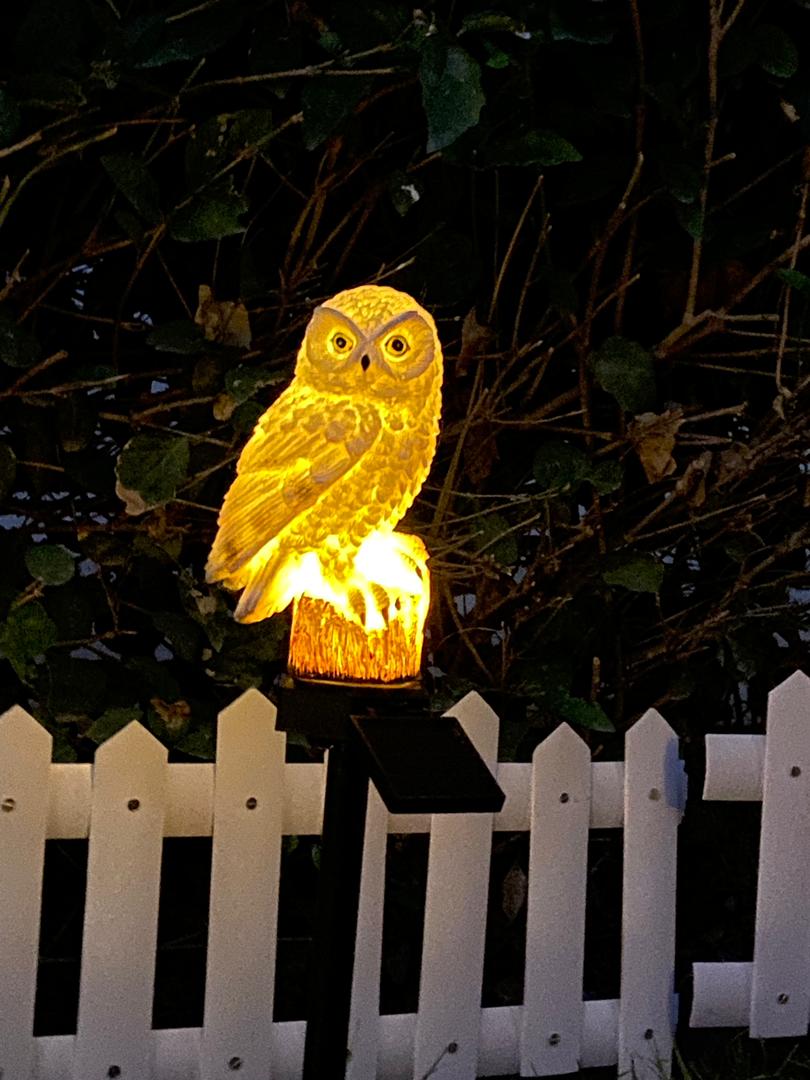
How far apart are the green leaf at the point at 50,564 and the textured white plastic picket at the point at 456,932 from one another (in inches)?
26.6

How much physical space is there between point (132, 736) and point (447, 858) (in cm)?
58

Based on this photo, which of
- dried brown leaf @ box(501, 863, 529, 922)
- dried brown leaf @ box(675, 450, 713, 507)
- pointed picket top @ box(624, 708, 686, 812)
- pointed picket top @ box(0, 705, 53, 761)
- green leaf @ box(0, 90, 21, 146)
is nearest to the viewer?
green leaf @ box(0, 90, 21, 146)

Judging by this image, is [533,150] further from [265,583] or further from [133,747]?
[133,747]

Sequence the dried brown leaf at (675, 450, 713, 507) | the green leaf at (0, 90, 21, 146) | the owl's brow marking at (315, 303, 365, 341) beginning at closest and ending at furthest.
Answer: the owl's brow marking at (315, 303, 365, 341) → the green leaf at (0, 90, 21, 146) → the dried brown leaf at (675, 450, 713, 507)

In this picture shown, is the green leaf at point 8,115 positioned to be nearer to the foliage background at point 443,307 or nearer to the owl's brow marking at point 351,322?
the foliage background at point 443,307

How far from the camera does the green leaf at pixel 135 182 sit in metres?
1.82

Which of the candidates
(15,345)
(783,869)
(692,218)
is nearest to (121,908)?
(15,345)

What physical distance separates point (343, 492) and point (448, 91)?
525mm

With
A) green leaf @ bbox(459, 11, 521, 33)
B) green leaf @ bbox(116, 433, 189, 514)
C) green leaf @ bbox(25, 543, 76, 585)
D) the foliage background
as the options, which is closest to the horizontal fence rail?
the foliage background

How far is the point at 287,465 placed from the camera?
1.58 m

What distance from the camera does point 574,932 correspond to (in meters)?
2.27

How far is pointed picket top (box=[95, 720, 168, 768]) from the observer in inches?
77.7

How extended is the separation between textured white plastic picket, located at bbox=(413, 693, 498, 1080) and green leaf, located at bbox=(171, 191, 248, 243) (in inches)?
33.3

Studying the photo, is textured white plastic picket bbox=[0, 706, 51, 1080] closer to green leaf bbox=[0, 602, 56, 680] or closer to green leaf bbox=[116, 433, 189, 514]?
green leaf bbox=[0, 602, 56, 680]
